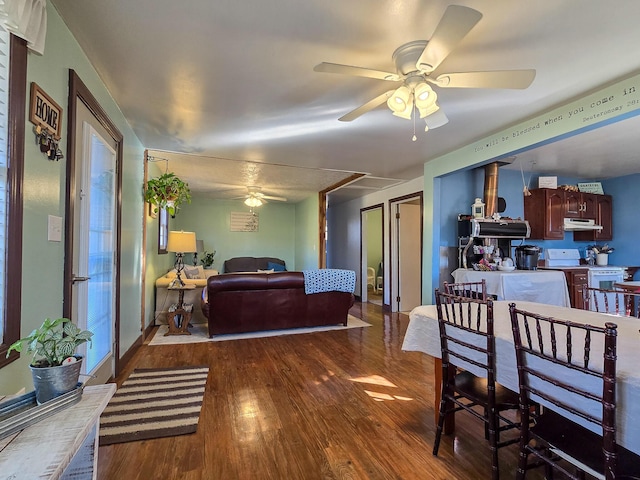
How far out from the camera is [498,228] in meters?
3.88

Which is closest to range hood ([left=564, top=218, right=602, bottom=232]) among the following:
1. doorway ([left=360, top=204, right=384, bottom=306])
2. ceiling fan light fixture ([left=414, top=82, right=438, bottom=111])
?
doorway ([left=360, top=204, right=384, bottom=306])

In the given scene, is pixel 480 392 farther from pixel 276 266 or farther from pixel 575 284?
pixel 276 266

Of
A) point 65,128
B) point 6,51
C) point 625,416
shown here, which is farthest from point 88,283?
point 625,416

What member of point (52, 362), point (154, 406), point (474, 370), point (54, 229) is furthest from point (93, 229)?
point (474, 370)

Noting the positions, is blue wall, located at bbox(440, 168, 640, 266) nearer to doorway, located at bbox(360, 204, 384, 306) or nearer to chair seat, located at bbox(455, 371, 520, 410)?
chair seat, located at bbox(455, 371, 520, 410)

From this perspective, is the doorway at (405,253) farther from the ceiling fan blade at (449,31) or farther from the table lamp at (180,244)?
the ceiling fan blade at (449,31)

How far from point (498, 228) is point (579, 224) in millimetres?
1891

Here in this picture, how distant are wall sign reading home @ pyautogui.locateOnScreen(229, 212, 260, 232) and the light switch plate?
20.6 ft

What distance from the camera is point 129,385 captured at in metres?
2.52

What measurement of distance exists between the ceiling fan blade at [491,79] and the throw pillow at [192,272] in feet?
17.2

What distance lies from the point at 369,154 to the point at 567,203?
3171 millimetres

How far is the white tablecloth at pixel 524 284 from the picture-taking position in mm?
3559

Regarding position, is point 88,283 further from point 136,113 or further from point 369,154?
point 369,154

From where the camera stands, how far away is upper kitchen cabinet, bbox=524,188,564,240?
4473mm
